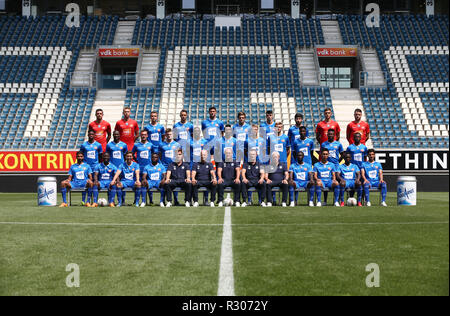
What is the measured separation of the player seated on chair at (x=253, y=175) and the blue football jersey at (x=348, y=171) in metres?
1.74

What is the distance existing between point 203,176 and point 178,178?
54 centimetres

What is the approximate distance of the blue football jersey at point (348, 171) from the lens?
11664 mm

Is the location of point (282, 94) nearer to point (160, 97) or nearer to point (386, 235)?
point (160, 97)

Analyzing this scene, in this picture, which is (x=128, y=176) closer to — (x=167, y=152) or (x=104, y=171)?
(x=104, y=171)

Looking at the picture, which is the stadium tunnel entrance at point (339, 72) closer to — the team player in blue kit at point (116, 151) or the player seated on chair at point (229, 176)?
the player seated on chair at point (229, 176)

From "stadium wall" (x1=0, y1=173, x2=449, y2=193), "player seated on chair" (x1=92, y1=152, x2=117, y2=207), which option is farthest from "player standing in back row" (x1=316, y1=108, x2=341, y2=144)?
"stadium wall" (x1=0, y1=173, x2=449, y2=193)

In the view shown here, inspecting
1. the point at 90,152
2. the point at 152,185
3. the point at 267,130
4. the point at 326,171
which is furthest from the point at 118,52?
the point at 326,171

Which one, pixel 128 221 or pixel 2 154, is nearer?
pixel 128 221

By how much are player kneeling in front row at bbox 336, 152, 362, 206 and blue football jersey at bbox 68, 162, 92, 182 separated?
554cm

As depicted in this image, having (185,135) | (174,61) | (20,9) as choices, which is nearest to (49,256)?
(185,135)

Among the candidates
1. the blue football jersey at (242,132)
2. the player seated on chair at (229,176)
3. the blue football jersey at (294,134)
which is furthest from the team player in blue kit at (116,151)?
the blue football jersey at (294,134)

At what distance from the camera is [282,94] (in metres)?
25.8

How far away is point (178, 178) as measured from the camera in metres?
11.5

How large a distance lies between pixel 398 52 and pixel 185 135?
1996 centimetres
